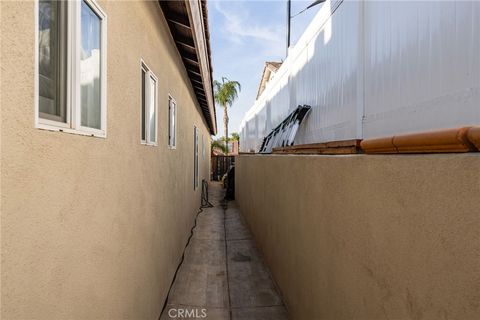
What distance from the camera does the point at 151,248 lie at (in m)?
3.43

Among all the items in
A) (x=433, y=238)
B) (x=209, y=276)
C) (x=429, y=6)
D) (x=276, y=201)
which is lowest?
(x=209, y=276)

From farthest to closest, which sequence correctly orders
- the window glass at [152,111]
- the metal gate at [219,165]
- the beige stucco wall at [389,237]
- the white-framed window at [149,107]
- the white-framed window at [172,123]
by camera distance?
1. the metal gate at [219,165]
2. the white-framed window at [172,123]
3. the window glass at [152,111]
4. the white-framed window at [149,107]
5. the beige stucco wall at [389,237]

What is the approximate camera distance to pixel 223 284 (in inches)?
188

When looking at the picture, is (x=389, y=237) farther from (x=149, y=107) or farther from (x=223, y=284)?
(x=223, y=284)

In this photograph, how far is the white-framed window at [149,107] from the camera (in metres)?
3.41

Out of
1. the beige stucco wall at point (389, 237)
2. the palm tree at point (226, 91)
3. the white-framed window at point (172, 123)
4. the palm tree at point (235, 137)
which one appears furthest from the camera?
the palm tree at point (235, 137)

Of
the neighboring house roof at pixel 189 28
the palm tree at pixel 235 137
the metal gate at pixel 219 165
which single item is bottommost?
the metal gate at pixel 219 165

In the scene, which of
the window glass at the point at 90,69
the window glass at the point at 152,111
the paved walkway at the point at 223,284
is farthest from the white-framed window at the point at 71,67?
the paved walkway at the point at 223,284

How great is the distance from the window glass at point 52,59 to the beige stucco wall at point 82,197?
152mm

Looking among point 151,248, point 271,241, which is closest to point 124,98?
point 151,248

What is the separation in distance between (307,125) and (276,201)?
1664mm

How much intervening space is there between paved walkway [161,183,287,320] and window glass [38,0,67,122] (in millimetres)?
3303

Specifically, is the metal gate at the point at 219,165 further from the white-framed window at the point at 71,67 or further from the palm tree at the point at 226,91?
the white-framed window at the point at 71,67

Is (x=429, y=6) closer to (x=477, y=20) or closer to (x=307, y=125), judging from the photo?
(x=477, y=20)
